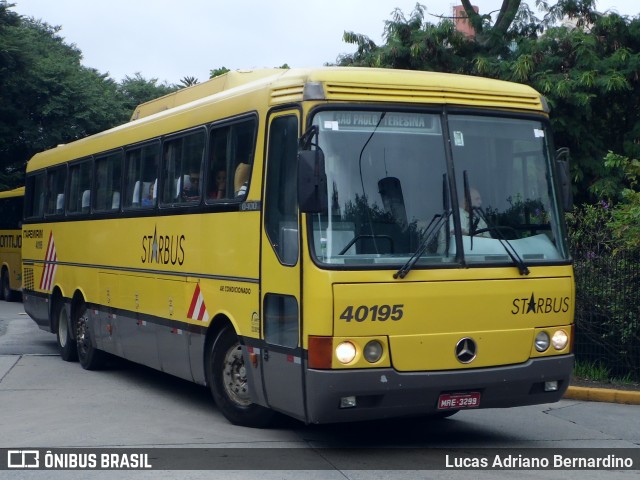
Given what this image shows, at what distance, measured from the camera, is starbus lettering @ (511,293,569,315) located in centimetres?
877

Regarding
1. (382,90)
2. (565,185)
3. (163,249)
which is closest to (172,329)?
(163,249)

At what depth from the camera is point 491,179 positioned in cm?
890

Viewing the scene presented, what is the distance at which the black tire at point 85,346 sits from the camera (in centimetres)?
1456

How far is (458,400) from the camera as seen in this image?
8.55 m

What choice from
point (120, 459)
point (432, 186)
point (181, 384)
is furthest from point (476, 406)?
point (181, 384)

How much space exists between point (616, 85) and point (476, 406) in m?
12.8

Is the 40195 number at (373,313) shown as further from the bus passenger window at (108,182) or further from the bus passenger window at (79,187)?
the bus passenger window at (79,187)

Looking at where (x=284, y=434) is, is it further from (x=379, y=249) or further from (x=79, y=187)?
(x=79, y=187)

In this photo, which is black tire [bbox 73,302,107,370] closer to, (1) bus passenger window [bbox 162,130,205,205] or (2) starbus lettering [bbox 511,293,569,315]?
(1) bus passenger window [bbox 162,130,205,205]

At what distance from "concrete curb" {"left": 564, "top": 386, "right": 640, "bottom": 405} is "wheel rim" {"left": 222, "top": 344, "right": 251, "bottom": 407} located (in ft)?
14.8

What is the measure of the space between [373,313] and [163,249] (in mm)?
4106

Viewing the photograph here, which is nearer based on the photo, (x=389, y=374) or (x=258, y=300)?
(x=389, y=374)

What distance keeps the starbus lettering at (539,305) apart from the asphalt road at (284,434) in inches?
48.2

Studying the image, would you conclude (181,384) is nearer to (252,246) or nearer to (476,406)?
(252,246)
